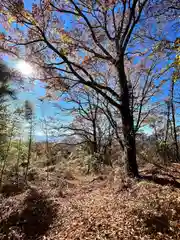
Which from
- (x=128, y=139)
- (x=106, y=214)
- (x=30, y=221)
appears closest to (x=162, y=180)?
(x=128, y=139)

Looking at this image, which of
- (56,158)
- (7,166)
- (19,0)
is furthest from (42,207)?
(56,158)

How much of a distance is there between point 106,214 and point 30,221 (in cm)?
278

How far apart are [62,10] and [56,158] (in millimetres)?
15241

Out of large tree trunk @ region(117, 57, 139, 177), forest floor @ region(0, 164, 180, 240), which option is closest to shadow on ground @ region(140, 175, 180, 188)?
forest floor @ region(0, 164, 180, 240)

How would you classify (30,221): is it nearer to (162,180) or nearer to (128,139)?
(128,139)

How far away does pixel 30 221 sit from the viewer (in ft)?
18.1

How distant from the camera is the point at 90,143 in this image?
46.0 feet

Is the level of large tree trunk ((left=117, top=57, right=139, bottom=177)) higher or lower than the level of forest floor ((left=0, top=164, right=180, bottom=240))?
higher

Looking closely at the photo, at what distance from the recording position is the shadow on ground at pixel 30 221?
494 cm

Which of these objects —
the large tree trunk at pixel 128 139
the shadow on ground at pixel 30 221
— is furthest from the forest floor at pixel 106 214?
the large tree trunk at pixel 128 139

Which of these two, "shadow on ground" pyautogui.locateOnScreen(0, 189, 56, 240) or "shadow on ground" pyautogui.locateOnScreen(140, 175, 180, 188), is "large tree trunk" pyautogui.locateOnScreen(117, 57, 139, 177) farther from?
"shadow on ground" pyautogui.locateOnScreen(0, 189, 56, 240)

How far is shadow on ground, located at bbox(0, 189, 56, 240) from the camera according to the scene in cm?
494

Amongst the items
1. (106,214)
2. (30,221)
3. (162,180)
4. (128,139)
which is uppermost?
(128,139)

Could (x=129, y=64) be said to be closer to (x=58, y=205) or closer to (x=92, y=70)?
(x=92, y=70)
